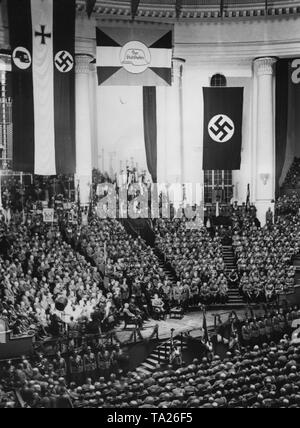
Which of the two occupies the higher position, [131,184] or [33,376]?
[131,184]

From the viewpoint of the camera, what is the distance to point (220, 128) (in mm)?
32125

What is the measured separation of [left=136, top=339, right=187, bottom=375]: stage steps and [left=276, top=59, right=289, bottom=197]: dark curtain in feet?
51.8

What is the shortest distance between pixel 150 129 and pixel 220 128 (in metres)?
3.91

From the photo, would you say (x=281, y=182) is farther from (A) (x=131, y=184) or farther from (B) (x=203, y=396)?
(B) (x=203, y=396)

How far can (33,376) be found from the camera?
20828 mm

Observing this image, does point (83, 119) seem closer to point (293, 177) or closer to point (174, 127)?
point (174, 127)

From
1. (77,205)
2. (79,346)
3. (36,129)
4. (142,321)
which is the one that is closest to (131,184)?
(77,205)

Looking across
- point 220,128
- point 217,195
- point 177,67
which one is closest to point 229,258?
point 220,128

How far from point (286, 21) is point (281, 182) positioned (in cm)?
937

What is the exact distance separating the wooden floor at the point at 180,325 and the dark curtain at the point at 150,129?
342 inches

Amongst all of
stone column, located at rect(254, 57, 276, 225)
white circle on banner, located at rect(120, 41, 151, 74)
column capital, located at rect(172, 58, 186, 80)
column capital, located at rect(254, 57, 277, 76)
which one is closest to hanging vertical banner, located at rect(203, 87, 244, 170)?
white circle on banner, located at rect(120, 41, 151, 74)

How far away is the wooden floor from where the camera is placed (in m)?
25.4

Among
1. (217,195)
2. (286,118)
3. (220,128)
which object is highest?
(286,118)
